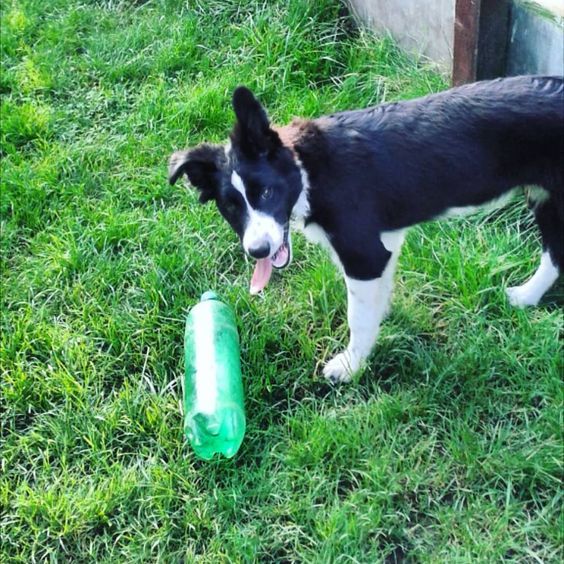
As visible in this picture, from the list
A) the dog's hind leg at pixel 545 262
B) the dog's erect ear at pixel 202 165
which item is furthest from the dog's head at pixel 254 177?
the dog's hind leg at pixel 545 262

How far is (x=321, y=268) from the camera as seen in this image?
12.2 ft

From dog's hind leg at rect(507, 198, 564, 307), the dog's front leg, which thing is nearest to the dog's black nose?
the dog's front leg

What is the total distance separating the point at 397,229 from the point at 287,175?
0.50 metres

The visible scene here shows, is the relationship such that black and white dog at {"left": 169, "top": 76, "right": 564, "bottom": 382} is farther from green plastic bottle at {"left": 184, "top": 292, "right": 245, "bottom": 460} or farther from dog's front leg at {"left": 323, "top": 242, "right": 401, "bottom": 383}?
green plastic bottle at {"left": 184, "top": 292, "right": 245, "bottom": 460}

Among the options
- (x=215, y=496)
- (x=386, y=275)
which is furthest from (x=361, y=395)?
(x=215, y=496)

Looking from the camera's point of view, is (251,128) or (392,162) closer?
(251,128)

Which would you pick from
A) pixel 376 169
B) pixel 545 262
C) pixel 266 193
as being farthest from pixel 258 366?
pixel 545 262

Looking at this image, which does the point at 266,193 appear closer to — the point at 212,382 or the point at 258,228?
the point at 258,228

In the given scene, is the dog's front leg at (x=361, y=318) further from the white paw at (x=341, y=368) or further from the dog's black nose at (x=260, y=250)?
the dog's black nose at (x=260, y=250)

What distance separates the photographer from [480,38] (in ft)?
12.5

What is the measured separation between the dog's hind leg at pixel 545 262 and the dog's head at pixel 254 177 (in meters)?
0.95

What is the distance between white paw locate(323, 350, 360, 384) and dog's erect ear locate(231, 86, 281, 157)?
0.89 metres

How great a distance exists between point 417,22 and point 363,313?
191 centimetres

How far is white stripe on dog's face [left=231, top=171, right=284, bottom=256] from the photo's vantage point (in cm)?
301
